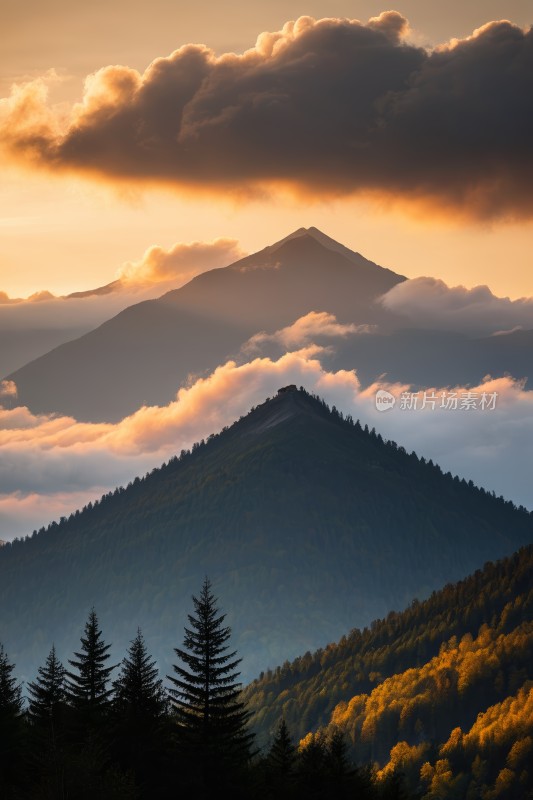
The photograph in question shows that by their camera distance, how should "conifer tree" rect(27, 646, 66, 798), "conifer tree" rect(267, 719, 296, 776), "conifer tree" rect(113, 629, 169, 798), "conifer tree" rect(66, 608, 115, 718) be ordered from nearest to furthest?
"conifer tree" rect(27, 646, 66, 798) → "conifer tree" rect(113, 629, 169, 798) → "conifer tree" rect(267, 719, 296, 776) → "conifer tree" rect(66, 608, 115, 718)

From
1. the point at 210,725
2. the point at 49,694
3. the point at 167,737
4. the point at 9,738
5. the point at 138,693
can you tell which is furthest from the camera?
the point at 49,694

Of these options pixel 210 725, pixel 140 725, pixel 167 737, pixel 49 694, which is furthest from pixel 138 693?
pixel 210 725

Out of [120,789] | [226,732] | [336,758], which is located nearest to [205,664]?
[226,732]

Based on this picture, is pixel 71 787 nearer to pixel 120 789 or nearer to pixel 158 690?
pixel 120 789

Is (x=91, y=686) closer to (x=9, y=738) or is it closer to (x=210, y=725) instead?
(x=9, y=738)

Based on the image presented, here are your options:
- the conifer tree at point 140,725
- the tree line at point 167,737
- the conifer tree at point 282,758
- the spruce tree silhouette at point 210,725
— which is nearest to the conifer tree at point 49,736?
the tree line at point 167,737

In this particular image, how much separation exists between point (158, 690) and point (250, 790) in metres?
21.2

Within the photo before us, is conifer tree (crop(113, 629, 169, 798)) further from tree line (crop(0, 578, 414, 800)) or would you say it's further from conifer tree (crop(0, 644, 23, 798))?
conifer tree (crop(0, 644, 23, 798))

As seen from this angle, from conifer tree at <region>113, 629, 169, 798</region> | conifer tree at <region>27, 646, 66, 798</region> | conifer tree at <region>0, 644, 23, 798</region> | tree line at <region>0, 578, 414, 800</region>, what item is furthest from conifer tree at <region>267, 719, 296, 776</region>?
conifer tree at <region>0, 644, 23, 798</region>

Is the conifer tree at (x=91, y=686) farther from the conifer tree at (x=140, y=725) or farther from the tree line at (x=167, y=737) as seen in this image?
the conifer tree at (x=140, y=725)

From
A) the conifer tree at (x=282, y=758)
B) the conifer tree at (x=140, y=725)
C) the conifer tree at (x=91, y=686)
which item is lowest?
the conifer tree at (x=282, y=758)

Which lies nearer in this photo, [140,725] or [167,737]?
[167,737]

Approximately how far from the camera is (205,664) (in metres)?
146

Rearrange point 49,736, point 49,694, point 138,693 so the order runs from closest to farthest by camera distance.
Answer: point 49,736 < point 138,693 < point 49,694
